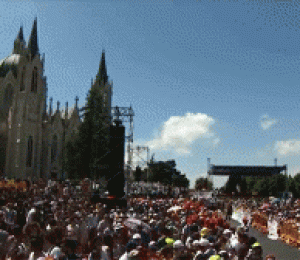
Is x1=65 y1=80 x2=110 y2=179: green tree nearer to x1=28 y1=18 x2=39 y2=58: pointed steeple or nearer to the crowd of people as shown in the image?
x1=28 y1=18 x2=39 y2=58: pointed steeple

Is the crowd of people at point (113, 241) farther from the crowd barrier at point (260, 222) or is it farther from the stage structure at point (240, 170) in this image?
the stage structure at point (240, 170)

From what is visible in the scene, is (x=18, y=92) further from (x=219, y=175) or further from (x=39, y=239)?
(x=39, y=239)

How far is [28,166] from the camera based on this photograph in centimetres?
5341

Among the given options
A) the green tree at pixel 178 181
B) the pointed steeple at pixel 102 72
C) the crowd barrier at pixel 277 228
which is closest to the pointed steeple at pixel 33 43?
the pointed steeple at pixel 102 72

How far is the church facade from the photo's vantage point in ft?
173

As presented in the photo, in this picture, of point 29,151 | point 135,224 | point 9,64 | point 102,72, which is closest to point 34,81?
point 9,64

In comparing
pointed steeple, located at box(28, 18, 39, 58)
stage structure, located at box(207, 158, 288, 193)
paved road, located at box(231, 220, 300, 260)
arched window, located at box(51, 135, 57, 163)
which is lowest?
paved road, located at box(231, 220, 300, 260)

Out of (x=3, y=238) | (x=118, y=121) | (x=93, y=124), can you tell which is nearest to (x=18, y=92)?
(x=93, y=124)

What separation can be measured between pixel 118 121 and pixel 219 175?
34.6 m

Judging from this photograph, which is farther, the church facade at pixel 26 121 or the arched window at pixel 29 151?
the arched window at pixel 29 151

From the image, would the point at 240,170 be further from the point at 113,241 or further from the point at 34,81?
the point at 113,241

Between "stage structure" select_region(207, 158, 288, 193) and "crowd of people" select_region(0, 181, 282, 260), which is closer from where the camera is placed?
"crowd of people" select_region(0, 181, 282, 260)

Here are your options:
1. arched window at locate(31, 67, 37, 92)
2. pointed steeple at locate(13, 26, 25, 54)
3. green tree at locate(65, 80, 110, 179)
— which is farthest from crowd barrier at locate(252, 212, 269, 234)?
pointed steeple at locate(13, 26, 25, 54)

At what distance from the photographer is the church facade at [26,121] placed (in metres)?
52.8
